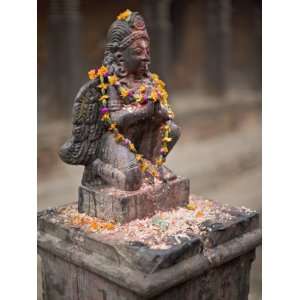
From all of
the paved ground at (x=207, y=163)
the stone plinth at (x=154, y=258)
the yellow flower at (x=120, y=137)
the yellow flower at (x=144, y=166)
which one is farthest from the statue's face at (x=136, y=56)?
the paved ground at (x=207, y=163)

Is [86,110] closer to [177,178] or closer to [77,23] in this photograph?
[177,178]

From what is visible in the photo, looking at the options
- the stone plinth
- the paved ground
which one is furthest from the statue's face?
the paved ground

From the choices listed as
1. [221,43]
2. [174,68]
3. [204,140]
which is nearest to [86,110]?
[204,140]

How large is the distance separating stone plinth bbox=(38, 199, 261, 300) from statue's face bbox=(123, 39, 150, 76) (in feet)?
2.64

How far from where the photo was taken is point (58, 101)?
7.40m

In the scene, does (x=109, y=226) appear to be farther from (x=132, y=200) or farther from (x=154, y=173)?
(x=154, y=173)

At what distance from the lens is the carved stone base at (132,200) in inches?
106

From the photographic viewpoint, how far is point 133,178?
2725 mm

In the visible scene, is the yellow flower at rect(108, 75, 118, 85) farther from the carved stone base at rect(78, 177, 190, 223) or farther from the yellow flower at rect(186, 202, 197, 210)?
the yellow flower at rect(186, 202, 197, 210)

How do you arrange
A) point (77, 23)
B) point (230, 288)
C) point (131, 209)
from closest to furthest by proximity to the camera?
point (131, 209)
point (230, 288)
point (77, 23)

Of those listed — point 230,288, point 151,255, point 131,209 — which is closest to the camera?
point 151,255

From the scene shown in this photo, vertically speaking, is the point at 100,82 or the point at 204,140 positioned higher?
the point at 100,82

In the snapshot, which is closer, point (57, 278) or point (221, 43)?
point (57, 278)

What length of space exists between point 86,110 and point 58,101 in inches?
187
